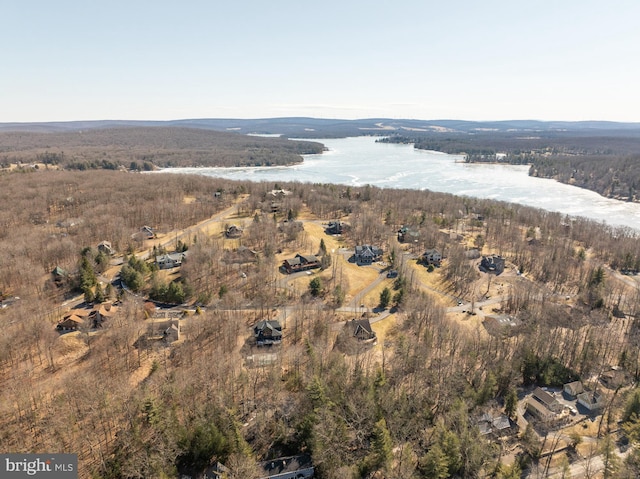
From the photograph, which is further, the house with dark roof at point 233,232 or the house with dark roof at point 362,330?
the house with dark roof at point 233,232

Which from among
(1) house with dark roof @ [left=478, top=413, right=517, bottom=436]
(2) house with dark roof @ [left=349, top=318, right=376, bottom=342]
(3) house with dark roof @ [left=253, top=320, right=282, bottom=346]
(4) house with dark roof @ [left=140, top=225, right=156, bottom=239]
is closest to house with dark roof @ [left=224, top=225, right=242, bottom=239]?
(4) house with dark roof @ [left=140, top=225, right=156, bottom=239]

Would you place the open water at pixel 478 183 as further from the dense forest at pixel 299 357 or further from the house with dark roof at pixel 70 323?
the house with dark roof at pixel 70 323

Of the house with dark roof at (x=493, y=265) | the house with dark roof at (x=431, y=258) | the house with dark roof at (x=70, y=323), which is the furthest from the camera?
the house with dark roof at (x=431, y=258)

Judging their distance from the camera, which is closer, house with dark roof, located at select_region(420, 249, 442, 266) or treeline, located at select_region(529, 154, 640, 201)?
house with dark roof, located at select_region(420, 249, 442, 266)

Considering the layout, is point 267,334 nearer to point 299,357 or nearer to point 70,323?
point 299,357

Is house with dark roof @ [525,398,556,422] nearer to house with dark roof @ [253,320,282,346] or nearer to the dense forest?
the dense forest

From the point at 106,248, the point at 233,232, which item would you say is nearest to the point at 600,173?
the point at 233,232

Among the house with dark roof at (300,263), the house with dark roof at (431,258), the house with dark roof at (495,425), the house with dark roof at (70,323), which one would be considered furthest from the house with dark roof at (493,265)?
the house with dark roof at (70,323)
